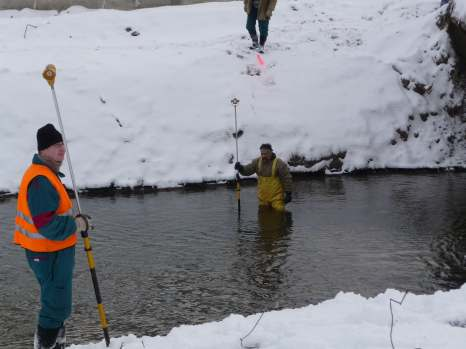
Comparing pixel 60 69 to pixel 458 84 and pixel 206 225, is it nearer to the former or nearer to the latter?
pixel 206 225

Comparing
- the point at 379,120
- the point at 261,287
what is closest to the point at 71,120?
the point at 379,120

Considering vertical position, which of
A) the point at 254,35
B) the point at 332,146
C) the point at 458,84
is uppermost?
the point at 254,35

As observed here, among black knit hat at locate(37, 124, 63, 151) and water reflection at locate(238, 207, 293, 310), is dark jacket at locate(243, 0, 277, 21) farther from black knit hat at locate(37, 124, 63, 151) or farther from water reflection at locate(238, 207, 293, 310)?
black knit hat at locate(37, 124, 63, 151)

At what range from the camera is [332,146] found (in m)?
17.4

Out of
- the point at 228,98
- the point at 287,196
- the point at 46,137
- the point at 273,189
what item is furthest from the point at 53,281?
the point at 228,98

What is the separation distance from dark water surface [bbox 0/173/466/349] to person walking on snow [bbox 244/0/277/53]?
795 centimetres

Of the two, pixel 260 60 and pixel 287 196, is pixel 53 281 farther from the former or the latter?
pixel 260 60

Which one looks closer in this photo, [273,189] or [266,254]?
[266,254]

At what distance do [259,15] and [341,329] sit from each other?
1586cm

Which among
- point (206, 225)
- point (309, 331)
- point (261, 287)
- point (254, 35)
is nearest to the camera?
point (309, 331)

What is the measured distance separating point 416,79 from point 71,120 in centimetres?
1111

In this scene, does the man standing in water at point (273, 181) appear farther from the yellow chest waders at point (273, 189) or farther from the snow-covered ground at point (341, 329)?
the snow-covered ground at point (341, 329)

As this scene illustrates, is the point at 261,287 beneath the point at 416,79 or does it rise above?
beneath

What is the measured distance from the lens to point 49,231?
5.27m
